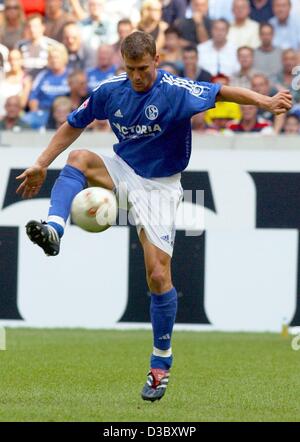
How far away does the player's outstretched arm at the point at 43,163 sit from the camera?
→ 25.0 feet

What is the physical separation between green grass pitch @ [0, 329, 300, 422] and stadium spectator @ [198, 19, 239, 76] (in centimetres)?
424

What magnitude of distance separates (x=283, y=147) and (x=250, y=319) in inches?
83.7

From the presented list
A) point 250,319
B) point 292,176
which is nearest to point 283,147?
point 292,176

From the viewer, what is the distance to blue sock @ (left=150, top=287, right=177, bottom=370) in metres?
7.71

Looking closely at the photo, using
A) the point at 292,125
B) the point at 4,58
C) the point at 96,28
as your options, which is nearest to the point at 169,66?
the point at 96,28

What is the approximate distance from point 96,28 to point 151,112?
8.73 metres

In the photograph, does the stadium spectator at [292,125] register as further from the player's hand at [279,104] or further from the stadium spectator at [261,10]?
the player's hand at [279,104]

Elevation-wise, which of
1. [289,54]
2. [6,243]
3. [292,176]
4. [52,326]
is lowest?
[52,326]

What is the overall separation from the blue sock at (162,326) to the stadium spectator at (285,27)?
828 centimetres

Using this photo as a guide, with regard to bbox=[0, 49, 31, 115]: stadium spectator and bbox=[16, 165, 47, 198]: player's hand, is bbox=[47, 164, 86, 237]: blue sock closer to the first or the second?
bbox=[16, 165, 47, 198]: player's hand

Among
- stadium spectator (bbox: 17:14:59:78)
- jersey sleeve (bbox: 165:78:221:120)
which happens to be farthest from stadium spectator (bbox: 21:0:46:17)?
jersey sleeve (bbox: 165:78:221:120)

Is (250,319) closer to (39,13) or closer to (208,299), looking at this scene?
(208,299)

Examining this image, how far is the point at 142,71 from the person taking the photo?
7.35 m

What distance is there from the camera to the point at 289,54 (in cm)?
1457
